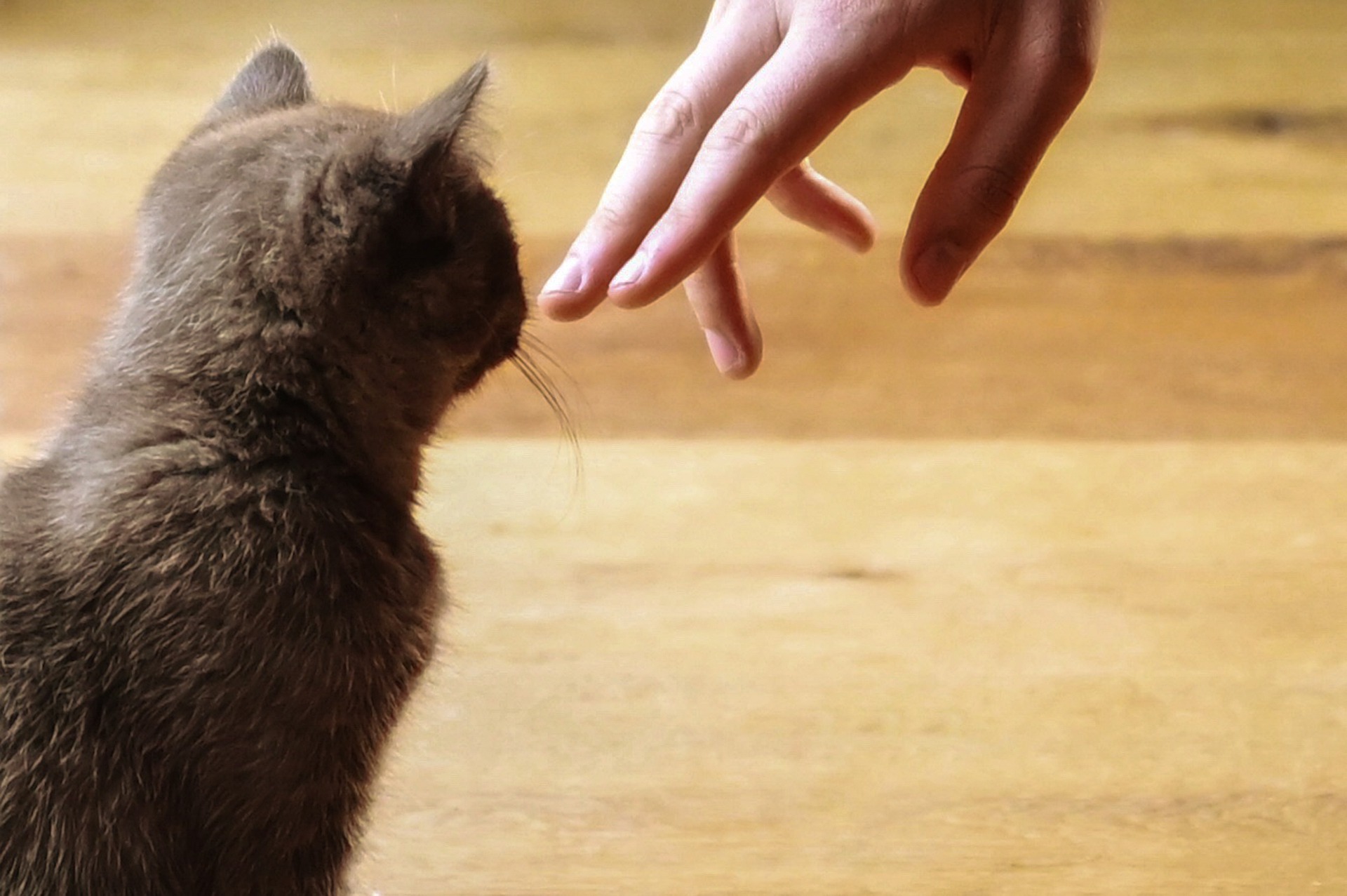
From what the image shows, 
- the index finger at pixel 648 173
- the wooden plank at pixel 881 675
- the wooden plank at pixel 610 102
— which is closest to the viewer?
the index finger at pixel 648 173

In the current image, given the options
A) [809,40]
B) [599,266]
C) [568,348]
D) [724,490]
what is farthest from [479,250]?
[568,348]

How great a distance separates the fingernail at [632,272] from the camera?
0.79 m

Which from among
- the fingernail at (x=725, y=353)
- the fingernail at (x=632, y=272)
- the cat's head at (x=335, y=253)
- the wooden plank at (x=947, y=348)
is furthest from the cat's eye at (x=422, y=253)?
the wooden plank at (x=947, y=348)

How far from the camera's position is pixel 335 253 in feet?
2.46

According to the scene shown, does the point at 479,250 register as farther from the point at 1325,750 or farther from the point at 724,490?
the point at 1325,750

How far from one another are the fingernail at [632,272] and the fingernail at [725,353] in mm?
303

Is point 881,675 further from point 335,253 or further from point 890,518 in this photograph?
point 335,253

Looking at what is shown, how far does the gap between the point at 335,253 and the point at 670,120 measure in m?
0.24

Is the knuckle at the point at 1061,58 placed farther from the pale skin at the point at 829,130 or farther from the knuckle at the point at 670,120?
the knuckle at the point at 670,120

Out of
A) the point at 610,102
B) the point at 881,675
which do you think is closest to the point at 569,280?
the point at 881,675

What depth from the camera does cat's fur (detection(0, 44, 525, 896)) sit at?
73cm

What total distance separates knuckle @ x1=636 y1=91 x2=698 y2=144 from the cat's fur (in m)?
0.12

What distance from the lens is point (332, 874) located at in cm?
80

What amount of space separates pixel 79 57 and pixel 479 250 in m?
1.46
